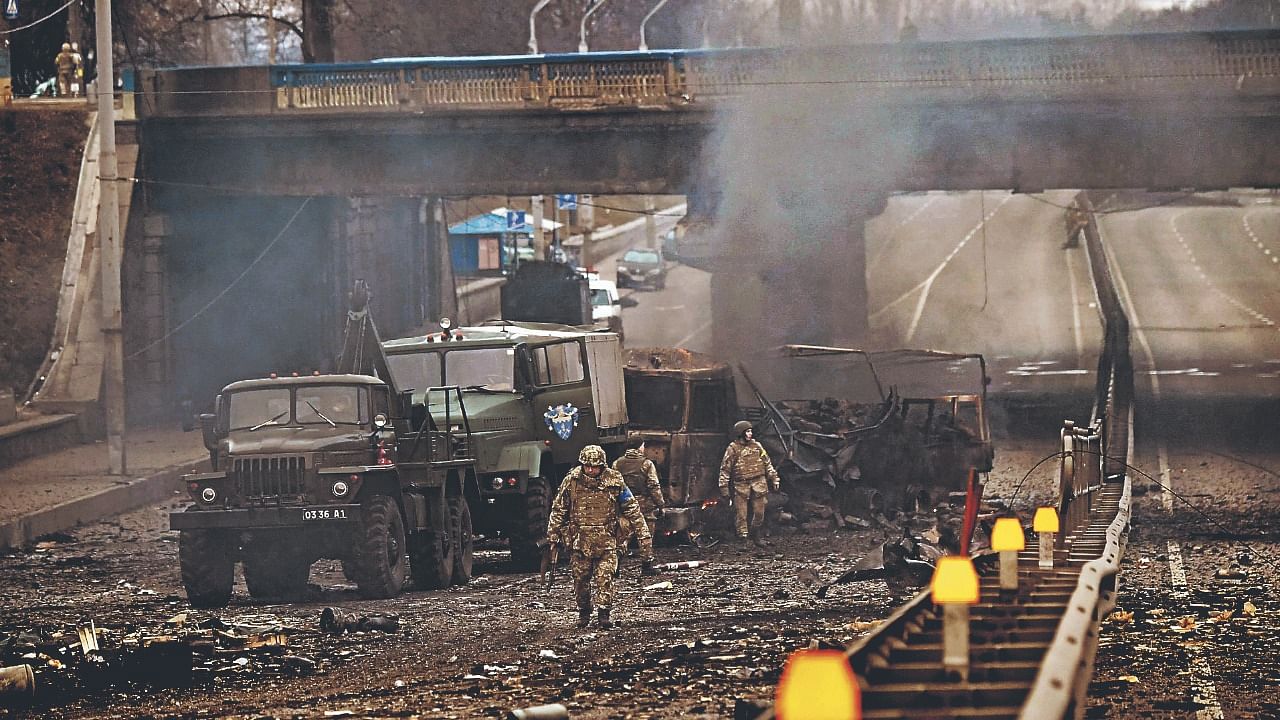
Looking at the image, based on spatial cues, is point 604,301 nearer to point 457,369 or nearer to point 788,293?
point 788,293

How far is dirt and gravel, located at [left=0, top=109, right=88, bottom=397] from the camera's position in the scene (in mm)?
34781

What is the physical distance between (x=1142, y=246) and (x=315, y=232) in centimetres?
3038

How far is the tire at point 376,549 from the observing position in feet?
54.0

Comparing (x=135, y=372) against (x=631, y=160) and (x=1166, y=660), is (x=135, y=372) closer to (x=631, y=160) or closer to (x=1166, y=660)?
(x=631, y=160)

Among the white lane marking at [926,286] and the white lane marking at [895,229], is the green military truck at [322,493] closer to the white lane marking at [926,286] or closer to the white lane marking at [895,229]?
the white lane marking at [926,286]

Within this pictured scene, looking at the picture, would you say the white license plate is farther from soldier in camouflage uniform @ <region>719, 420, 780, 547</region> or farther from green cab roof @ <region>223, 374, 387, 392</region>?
soldier in camouflage uniform @ <region>719, 420, 780, 547</region>

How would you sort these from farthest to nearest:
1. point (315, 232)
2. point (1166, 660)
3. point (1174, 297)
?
point (1174, 297), point (315, 232), point (1166, 660)

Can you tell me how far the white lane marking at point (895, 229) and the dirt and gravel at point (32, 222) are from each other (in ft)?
94.6

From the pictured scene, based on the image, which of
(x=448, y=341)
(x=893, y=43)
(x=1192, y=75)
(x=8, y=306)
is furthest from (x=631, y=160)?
(x=448, y=341)

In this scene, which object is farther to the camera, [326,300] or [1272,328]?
[1272,328]

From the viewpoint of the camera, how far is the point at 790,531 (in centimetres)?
2183

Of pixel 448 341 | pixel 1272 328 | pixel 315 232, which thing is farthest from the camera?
pixel 1272 328

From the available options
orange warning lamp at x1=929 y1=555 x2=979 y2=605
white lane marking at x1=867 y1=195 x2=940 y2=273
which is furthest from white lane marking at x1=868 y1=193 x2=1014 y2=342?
orange warning lamp at x1=929 y1=555 x2=979 y2=605

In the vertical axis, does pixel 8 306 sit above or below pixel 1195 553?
above
